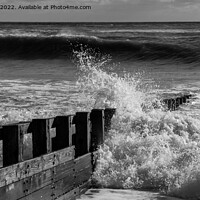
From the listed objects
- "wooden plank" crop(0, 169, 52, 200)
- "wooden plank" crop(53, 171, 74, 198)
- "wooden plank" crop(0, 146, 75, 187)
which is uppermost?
"wooden plank" crop(0, 146, 75, 187)

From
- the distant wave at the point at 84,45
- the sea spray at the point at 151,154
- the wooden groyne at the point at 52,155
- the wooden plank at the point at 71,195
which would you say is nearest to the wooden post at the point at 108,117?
the wooden groyne at the point at 52,155

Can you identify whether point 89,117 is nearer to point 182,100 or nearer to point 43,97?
point 182,100

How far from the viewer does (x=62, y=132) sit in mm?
6695

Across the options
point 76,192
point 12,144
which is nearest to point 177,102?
point 76,192

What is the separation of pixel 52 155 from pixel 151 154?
7.15 feet

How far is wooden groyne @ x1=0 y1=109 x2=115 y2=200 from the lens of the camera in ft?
17.8

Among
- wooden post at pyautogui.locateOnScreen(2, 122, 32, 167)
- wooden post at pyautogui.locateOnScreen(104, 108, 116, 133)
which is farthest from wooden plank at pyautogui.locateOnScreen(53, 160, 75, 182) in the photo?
wooden post at pyautogui.locateOnScreen(104, 108, 116, 133)

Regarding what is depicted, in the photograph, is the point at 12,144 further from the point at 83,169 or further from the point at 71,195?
the point at 83,169

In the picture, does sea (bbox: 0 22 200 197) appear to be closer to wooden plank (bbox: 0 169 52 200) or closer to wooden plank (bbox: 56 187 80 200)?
wooden plank (bbox: 56 187 80 200)

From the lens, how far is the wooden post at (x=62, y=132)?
6.66 m

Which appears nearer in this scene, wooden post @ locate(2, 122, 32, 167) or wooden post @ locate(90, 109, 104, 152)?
wooden post @ locate(2, 122, 32, 167)

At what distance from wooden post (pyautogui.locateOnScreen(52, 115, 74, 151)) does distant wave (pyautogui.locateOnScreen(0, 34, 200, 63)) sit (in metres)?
23.8

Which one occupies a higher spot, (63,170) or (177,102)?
(63,170)

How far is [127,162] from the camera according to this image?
7863mm
